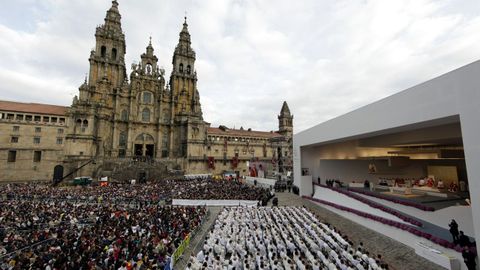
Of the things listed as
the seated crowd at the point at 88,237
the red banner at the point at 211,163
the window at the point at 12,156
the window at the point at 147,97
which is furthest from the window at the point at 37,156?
the red banner at the point at 211,163

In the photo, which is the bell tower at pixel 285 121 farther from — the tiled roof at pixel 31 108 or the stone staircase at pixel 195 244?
the tiled roof at pixel 31 108

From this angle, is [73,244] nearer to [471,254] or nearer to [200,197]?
[200,197]

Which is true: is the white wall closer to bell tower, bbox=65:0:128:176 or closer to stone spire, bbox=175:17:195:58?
bell tower, bbox=65:0:128:176


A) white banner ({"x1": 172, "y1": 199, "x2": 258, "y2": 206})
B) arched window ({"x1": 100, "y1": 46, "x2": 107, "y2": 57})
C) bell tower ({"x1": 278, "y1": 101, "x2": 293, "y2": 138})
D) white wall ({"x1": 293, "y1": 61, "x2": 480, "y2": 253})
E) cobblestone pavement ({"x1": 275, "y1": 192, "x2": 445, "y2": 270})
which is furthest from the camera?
bell tower ({"x1": 278, "y1": 101, "x2": 293, "y2": 138})

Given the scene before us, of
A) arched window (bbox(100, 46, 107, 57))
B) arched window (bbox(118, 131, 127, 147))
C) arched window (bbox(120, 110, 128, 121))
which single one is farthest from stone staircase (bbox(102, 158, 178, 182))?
arched window (bbox(100, 46, 107, 57))

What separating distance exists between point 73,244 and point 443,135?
22764 mm

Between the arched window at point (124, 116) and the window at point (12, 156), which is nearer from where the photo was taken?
the window at point (12, 156)

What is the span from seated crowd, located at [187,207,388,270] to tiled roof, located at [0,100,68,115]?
44442 mm

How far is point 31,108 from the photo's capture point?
3962 cm

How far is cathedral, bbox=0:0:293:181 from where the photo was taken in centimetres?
3741

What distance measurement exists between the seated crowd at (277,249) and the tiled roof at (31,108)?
44442mm

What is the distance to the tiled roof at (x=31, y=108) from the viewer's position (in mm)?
37894

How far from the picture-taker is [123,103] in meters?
45.4

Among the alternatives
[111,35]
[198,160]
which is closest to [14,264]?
[198,160]
